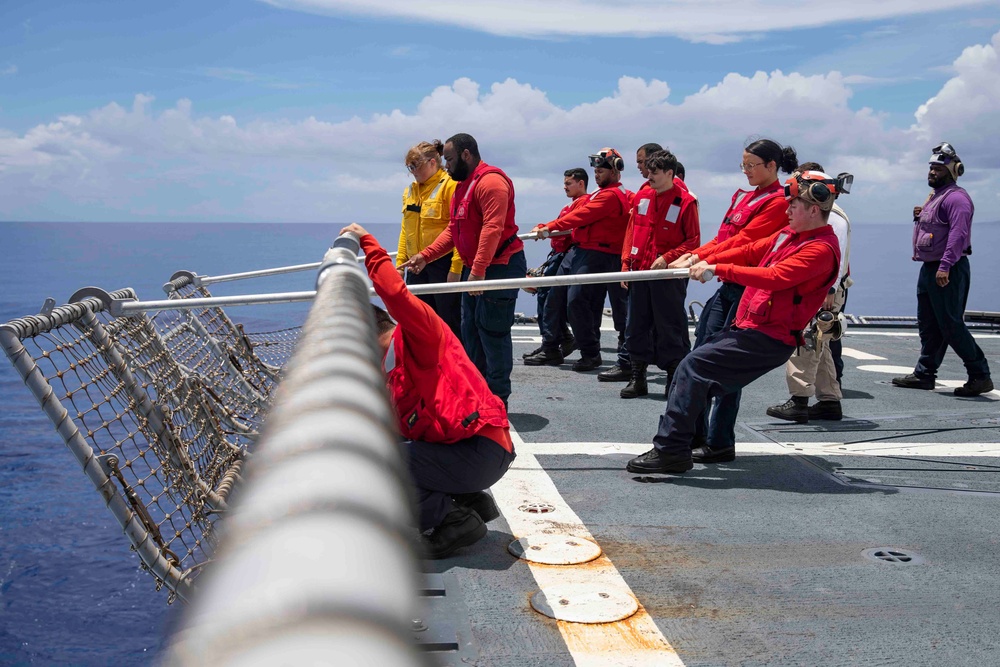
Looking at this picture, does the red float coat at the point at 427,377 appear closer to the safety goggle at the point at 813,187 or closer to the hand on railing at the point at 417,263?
the safety goggle at the point at 813,187

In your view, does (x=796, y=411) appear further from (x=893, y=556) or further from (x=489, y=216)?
(x=893, y=556)

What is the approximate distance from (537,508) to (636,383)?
3.12m

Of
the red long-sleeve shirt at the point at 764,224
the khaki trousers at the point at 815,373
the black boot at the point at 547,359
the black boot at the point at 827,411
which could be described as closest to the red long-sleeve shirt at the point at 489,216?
the red long-sleeve shirt at the point at 764,224

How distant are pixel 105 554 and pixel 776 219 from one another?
1356 centimetres

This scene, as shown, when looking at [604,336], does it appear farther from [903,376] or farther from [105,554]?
[105,554]

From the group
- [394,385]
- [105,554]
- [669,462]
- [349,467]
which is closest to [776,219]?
[669,462]

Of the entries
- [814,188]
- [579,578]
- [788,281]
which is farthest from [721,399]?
[579,578]

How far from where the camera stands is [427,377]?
3.92m

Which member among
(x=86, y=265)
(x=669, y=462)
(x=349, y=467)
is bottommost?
(x=86, y=265)

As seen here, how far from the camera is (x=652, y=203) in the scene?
24.2 feet

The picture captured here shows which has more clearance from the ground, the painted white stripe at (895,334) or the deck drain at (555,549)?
the deck drain at (555,549)

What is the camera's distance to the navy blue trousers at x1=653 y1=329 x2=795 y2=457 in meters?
5.13

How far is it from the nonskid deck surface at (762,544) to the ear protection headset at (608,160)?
2622 millimetres

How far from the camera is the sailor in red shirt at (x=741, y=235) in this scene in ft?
18.4
